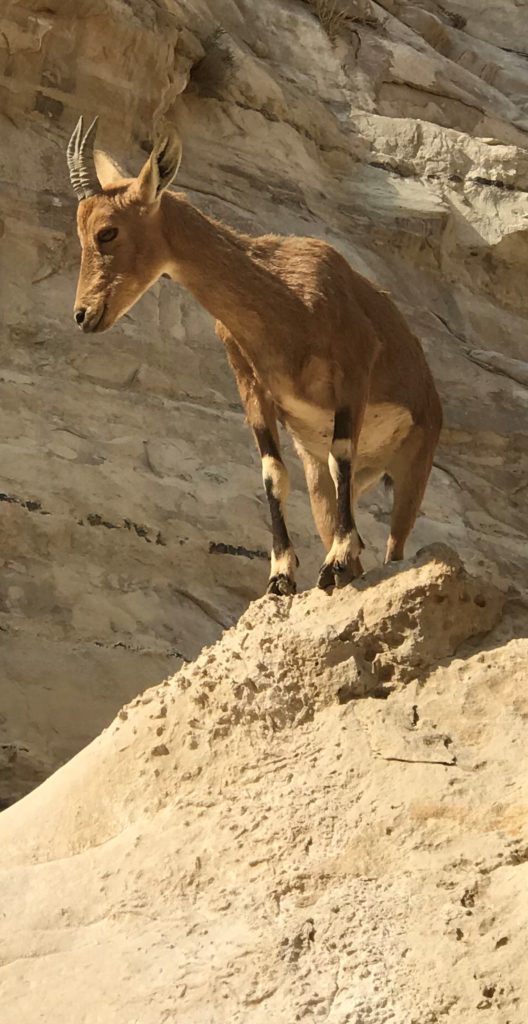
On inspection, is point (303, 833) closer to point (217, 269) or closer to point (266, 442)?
point (266, 442)

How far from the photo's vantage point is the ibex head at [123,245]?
7387mm

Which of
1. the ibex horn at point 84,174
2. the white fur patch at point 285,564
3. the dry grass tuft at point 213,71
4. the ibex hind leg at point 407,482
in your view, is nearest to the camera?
the white fur patch at point 285,564

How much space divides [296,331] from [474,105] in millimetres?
12983

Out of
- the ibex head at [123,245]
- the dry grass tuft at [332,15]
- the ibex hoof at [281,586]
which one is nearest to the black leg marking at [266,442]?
the ibex hoof at [281,586]

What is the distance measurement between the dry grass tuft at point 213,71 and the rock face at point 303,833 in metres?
9.96

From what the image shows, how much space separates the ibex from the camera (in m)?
7.21

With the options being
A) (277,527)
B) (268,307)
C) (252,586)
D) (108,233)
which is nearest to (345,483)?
(277,527)

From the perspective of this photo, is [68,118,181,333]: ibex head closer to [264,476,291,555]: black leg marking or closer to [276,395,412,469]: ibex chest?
[276,395,412,469]: ibex chest

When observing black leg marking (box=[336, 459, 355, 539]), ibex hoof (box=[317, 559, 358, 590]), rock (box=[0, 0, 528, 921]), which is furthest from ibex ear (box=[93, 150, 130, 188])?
rock (box=[0, 0, 528, 921])

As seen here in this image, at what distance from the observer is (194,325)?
518 inches

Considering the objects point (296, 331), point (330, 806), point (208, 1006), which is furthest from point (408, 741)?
point (296, 331)

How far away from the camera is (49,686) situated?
33.7 ft

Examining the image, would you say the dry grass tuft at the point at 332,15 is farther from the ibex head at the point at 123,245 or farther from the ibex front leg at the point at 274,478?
the ibex front leg at the point at 274,478

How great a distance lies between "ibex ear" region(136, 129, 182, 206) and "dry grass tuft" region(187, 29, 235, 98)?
7.97 m
